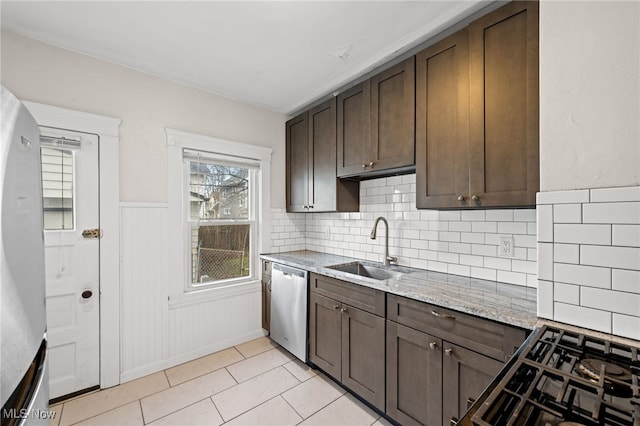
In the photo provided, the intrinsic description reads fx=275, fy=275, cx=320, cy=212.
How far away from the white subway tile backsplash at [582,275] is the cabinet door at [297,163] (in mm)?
2151

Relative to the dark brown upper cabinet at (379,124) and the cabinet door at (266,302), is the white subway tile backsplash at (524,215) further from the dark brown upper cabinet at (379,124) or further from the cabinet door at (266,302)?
the cabinet door at (266,302)

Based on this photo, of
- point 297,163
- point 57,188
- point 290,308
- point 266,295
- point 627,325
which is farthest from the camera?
point 297,163

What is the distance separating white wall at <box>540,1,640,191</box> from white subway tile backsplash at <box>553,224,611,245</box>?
0.17 metres

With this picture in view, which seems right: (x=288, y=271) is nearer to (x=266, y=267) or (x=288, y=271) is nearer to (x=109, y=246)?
(x=266, y=267)

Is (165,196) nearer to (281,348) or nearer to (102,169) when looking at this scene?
(102,169)

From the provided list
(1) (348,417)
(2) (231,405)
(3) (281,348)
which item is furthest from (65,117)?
(1) (348,417)

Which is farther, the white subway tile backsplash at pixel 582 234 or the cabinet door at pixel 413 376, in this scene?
the cabinet door at pixel 413 376

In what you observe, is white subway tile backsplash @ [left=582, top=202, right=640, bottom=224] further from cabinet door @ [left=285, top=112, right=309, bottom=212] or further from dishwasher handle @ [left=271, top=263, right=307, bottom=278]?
cabinet door @ [left=285, top=112, right=309, bottom=212]

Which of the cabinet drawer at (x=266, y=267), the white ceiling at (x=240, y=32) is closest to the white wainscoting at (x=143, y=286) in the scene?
the cabinet drawer at (x=266, y=267)

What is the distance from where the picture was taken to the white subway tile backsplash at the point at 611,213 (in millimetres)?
1027

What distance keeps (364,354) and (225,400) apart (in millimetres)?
1084

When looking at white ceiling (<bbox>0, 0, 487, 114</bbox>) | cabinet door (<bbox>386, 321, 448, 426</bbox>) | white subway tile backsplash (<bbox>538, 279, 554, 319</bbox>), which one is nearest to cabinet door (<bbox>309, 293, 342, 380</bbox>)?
cabinet door (<bbox>386, 321, 448, 426</bbox>)

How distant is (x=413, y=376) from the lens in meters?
1.62

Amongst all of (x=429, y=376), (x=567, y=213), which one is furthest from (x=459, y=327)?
(x=567, y=213)
